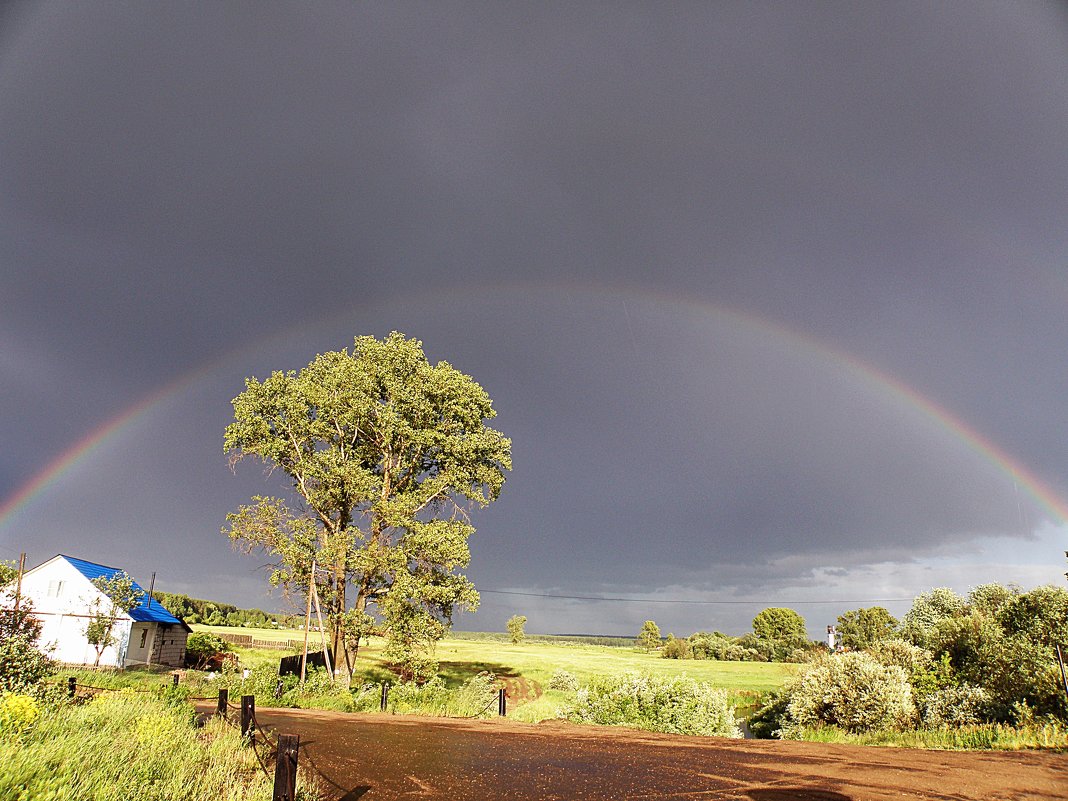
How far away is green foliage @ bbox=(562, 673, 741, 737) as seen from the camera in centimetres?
1953

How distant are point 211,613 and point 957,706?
422 ft

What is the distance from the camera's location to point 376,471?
29.1m

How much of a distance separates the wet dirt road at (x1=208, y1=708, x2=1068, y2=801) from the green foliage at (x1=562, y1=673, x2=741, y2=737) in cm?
360

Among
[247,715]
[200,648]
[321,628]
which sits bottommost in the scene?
[200,648]

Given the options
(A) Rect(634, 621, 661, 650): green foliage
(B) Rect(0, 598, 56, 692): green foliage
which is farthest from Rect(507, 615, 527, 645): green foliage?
(B) Rect(0, 598, 56, 692): green foliage

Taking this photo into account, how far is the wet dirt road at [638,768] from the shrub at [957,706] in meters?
9.99

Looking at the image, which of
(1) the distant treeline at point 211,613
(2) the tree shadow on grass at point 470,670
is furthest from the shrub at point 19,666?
Result: (1) the distant treeline at point 211,613

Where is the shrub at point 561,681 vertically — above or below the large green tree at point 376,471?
below

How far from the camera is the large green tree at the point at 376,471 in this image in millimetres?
25125

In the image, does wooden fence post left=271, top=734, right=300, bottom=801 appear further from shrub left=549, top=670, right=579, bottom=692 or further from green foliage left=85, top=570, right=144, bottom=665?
shrub left=549, top=670, right=579, bottom=692

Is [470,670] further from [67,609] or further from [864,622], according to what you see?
[864,622]

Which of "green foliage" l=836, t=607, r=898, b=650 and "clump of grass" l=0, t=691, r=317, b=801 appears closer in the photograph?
"clump of grass" l=0, t=691, r=317, b=801

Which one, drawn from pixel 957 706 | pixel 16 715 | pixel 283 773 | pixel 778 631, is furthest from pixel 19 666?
pixel 778 631

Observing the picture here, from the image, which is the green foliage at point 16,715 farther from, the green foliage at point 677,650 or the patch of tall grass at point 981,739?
the green foliage at point 677,650
